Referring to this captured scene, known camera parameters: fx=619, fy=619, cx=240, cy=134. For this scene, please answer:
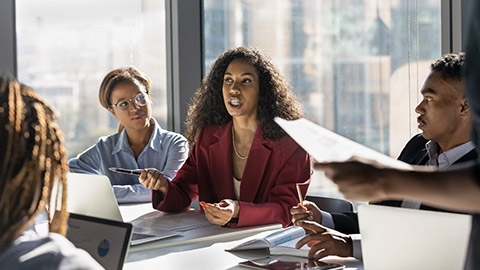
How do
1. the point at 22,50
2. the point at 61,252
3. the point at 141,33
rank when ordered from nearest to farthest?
the point at 61,252 → the point at 22,50 → the point at 141,33

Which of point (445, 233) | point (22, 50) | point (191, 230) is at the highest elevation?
point (22, 50)

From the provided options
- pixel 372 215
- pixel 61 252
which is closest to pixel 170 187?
pixel 372 215

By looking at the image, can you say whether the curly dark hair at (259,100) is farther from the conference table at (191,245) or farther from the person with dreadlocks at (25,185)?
the person with dreadlocks at (25,185)

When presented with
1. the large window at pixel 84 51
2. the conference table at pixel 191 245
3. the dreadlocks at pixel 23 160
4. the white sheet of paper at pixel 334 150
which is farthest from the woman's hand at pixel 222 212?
the large window at pixel 84 51

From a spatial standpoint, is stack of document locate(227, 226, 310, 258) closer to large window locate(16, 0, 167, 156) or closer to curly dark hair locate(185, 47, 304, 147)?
curly dark hair locate(185, 47, 304, 147)

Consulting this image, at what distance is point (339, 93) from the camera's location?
4.02 meters

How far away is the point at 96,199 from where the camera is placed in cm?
229

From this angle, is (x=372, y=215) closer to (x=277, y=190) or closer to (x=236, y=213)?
(x=236, y=213)

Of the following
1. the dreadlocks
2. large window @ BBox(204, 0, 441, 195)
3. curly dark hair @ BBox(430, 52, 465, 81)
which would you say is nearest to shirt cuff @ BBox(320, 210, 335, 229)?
curly dark hair @ BBox(430, 52, 465, 81)

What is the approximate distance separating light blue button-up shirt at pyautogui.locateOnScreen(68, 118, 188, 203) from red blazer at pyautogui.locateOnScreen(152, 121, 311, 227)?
0.30 m

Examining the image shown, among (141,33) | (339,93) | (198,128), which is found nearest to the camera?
(198,128)

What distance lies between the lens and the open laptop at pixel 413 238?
56.1 inches

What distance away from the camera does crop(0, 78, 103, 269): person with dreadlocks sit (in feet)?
3.05

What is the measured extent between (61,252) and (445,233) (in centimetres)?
90
